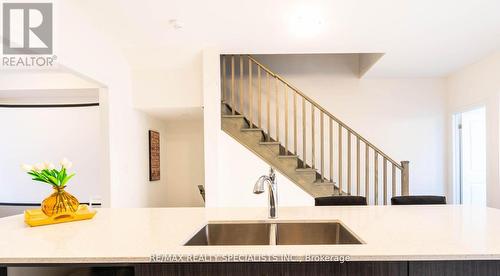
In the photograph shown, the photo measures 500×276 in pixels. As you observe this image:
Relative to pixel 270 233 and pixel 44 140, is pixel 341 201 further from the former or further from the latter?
pixel 44 140

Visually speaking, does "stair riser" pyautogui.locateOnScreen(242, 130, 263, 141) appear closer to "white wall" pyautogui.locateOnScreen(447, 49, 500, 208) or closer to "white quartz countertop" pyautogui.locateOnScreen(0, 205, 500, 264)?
"white quartz countertop" pyautogui.locateOnScreen(0, 205, 500, 264)

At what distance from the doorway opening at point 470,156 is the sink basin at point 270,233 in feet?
13.7

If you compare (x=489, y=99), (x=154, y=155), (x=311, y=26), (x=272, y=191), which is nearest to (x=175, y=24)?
(x=311, y=26)

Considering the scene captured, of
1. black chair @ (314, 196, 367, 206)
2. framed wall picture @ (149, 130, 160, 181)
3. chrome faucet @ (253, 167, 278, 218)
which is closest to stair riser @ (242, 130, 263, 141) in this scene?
framed wall picture @ (149, 130, 160, 181)

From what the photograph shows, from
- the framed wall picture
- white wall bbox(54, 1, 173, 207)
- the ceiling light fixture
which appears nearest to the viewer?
white wall bbox(54, 1, 173, 207)

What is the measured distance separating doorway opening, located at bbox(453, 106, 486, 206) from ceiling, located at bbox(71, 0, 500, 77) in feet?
3.64

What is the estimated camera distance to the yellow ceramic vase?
1680 mm

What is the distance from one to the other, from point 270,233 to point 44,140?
434cm

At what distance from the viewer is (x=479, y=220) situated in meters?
1.68

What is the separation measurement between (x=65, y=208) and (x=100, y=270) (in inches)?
26.3

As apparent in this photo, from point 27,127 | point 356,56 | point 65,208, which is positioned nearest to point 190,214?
point 65,208

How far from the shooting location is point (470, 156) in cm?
480

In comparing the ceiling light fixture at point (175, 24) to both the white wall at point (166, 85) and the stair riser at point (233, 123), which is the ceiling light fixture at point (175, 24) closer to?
the white wall at point (166, 85)

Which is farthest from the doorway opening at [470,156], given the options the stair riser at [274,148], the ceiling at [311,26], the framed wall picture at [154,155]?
the framed wall picture at [154,155]
